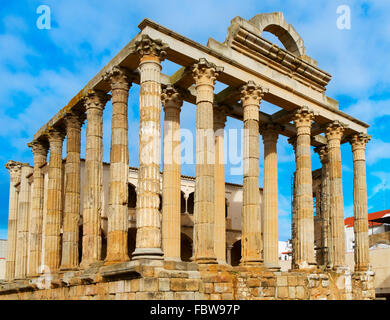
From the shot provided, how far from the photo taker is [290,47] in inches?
1006

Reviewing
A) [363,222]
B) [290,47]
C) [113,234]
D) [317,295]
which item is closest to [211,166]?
[113,234]

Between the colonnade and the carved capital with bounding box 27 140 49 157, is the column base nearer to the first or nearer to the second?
the colonnade

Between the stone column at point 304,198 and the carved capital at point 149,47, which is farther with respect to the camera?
the stone column at point 304,198

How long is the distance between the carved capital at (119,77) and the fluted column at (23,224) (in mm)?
11903

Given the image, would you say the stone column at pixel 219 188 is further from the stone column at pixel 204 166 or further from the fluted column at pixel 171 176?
the stone column at pixel 204 166

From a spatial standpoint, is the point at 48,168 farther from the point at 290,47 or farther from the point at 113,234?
the point at 290,47

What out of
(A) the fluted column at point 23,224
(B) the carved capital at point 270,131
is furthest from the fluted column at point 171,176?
(A) the fluted column at point 23,224

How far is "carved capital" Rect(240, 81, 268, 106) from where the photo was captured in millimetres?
22250

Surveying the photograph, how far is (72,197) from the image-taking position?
23.2 m

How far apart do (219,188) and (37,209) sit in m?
10.2

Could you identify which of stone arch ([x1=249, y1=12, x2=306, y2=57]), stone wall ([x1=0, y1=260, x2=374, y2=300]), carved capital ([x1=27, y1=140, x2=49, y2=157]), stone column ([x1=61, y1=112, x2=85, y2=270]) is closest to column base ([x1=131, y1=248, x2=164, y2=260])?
stone wall ([x1=0, y1=260, x2=374, y2=300])

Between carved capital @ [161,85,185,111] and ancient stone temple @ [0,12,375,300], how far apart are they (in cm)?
5

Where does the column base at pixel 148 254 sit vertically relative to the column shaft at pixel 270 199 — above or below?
below

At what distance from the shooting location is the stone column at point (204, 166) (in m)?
18.9
